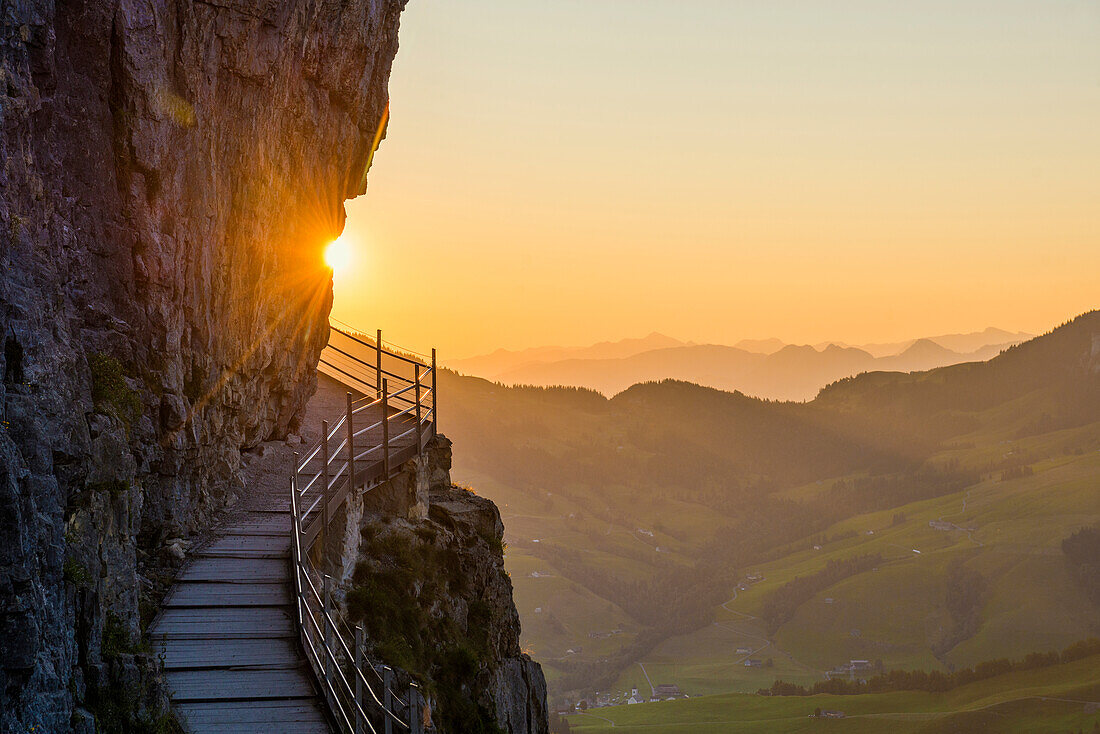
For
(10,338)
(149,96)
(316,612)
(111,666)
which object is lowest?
(111,666)

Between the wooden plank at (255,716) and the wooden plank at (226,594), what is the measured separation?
277 centimetres

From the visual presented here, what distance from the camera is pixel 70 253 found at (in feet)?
58.0

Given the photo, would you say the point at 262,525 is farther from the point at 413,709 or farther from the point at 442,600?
the point at 413,709

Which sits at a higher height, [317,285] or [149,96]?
[317,285]

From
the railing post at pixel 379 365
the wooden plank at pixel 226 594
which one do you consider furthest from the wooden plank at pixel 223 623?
the railing post at pixel 379 365

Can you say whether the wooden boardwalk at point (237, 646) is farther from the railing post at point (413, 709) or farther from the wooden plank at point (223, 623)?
the railing post at point (413, 709)

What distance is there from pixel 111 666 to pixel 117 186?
9.42 meters

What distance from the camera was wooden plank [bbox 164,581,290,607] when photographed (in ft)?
57.9

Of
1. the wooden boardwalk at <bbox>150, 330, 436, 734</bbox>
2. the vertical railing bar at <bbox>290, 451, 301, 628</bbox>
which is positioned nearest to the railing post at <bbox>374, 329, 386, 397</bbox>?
the wooden boardwalk at <bbox>150, 330, 436, 734</bbox>

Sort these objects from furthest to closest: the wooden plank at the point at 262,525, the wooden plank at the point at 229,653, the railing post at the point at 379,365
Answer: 1. the railing post at the point at 379,365
2. the wooden plank at the point at 262,525
3. the wooden plank at the point at 229,653

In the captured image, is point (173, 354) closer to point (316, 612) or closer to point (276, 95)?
point (316, 612)

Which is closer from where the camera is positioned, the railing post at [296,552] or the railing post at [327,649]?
the railing post at [327,649]

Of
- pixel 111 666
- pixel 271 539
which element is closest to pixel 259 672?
pixel 111 666

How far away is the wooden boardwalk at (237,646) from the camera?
48.8 ft
